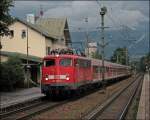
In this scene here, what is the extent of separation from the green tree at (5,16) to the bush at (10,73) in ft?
28.0

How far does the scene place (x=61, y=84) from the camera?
1208 inches

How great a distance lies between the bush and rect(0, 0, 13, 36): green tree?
8.54m

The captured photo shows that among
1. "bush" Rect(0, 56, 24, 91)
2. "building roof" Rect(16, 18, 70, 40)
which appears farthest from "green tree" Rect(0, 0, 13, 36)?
"building roof" Rect(16, 18, 70, 40)

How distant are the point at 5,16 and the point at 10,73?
9836mm

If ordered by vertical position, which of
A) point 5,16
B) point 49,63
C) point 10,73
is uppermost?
point 5,16

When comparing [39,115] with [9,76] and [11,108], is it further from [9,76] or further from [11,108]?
[9,76]

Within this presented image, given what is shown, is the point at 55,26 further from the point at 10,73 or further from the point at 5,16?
the point at 5,16

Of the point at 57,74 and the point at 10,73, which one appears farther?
the point at 10,73

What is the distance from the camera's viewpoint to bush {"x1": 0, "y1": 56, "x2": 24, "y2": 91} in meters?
40.6

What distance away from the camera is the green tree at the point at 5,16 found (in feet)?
102

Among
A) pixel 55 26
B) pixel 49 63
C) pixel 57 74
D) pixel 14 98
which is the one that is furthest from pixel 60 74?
pixel 55 26

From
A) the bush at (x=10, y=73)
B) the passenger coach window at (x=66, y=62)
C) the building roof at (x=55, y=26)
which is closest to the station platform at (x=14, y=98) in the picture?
the bush at (x=10, y=73)

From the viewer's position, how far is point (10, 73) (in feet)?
135

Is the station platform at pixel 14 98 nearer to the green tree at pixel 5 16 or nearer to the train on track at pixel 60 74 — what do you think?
the train on track at pixel 60 74
